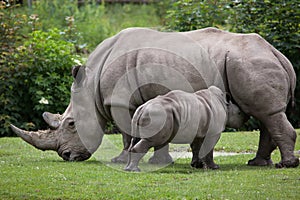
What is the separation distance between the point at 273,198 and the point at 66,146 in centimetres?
413

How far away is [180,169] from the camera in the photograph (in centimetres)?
927

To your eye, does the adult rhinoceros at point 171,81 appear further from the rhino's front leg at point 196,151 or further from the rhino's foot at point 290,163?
the rhino's front leg at point 196,151

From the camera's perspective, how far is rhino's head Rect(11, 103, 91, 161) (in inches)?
398

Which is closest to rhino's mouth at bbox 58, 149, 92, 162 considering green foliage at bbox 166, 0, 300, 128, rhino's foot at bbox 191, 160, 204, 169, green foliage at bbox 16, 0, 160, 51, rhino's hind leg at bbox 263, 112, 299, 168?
rhino's foot at bbox 191, 160, 204, 169

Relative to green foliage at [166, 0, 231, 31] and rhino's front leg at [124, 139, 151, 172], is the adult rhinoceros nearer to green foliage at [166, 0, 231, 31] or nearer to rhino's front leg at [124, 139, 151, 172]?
rhino's front leg at [124, 139, 151, 172]

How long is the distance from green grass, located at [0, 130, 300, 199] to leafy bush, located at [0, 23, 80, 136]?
4.78 meters

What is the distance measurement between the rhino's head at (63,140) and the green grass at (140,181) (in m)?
0.21

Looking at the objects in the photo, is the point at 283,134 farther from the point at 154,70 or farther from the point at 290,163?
the point at 154,70

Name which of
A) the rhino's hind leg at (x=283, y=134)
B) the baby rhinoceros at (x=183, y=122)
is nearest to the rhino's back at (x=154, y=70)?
the baby rhinoceros at (x=183, y=122)

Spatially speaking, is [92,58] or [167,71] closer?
[167,71]

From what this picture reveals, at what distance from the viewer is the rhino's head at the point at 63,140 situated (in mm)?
10117

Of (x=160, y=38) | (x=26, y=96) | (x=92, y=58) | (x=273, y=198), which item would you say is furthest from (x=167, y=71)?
(x=26, y=96)

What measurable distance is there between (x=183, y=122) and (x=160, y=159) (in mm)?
1650

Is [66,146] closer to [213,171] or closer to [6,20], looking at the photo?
[213,171]
